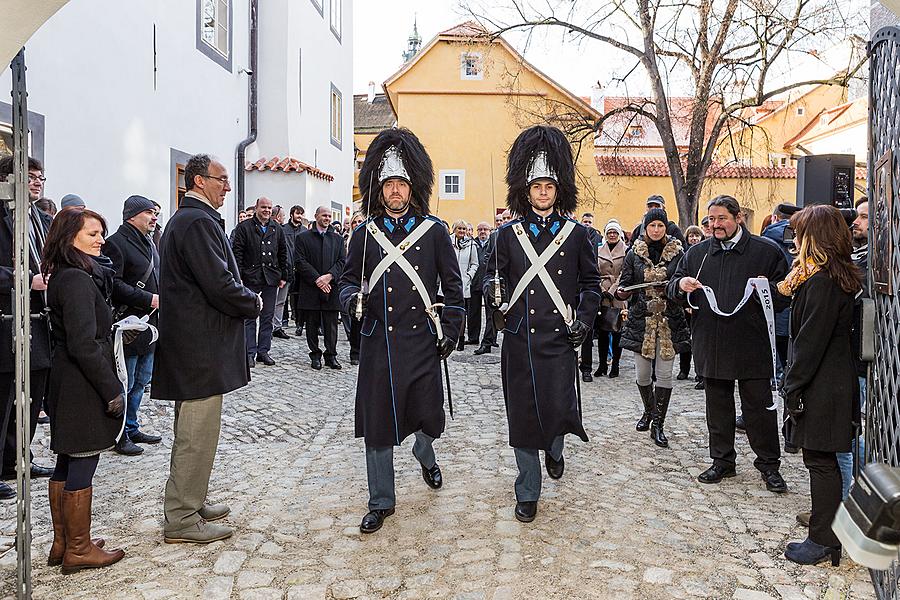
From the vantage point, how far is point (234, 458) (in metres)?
6.34

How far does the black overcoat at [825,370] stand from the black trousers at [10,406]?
4299mm

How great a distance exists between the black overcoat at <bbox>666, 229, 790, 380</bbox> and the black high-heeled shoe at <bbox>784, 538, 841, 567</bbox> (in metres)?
1.47

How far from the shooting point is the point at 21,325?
363 cm

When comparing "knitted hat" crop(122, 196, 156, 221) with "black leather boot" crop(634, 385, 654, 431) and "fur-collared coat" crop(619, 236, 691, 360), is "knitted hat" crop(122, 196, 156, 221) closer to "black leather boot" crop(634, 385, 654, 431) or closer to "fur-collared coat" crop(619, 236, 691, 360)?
"fur-collared coat" crop(619, 236, 691, 360)

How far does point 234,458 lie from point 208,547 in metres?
1.97

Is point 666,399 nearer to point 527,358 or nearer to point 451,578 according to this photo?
point 527,358

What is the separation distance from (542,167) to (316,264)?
20.2 ft

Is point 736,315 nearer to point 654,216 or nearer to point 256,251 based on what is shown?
point 654,216

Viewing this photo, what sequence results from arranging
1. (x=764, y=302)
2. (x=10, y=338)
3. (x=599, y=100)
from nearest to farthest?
(x=10, y=338)
(x=764, y=302)
(x=599, y=100)

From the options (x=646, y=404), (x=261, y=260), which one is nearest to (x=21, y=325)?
(x=646, y=404)

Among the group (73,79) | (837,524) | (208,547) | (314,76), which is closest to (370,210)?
(208,547)

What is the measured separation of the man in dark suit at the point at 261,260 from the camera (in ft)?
33.3

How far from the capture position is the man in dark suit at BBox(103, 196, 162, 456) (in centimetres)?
639

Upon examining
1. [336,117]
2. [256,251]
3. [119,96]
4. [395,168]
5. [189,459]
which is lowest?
[189,459]
